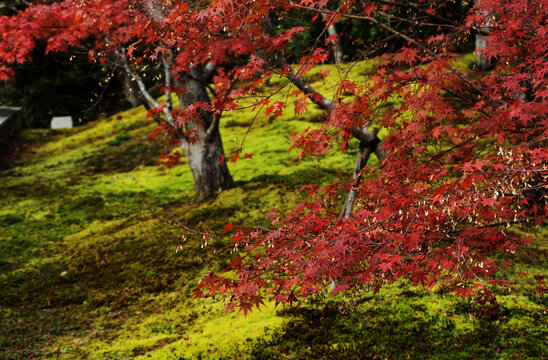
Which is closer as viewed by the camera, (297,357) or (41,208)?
(297,357)

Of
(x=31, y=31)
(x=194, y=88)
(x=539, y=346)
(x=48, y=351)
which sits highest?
(x=31, y=31)

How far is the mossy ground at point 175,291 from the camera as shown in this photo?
409cm

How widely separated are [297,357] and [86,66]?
20.4 meters

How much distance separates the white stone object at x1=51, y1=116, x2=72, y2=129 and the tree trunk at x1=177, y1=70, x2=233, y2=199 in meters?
12.8

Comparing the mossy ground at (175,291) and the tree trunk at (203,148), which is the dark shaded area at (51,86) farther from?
the tree trunk at (203,148)

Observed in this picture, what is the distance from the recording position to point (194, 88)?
26.8 feet

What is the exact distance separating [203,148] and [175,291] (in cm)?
316

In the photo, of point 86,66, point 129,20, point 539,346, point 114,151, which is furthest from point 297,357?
point 86,66

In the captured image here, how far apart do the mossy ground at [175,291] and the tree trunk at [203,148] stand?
0.37 meters

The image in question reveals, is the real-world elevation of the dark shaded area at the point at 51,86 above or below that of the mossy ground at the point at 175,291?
above

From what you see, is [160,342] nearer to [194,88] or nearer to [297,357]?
[297,357]

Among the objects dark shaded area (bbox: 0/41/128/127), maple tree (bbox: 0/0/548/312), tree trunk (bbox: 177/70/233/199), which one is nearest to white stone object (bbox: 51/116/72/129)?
dark shaded area (bbox: 0/41/128/127)

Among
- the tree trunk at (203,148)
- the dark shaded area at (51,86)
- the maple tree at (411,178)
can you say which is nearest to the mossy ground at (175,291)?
the tree trunk at (203,148)

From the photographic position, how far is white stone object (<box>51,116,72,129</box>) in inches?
734
